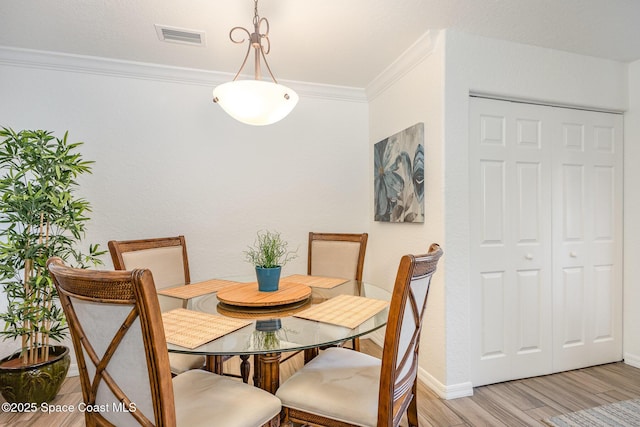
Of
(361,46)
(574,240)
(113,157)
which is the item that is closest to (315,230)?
(361,46)

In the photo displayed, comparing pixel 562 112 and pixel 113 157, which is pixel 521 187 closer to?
pixel 562 112

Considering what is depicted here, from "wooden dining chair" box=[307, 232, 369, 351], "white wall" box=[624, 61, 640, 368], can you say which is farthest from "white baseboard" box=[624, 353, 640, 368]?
"wooden dining chair" box=[307, 232, 369, 351]

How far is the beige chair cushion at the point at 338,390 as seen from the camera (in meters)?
1.21

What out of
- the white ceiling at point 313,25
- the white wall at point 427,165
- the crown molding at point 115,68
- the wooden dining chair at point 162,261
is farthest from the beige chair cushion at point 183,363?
the crown molding at point 115,68

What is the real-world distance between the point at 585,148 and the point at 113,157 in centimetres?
373

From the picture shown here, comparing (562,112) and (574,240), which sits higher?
(562,112)

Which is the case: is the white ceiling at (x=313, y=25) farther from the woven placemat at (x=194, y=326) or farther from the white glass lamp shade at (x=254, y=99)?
the woven placemat at (x=194, y=326)

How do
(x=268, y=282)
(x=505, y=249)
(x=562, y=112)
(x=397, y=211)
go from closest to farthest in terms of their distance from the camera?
(x=268, y=282) < (x=505, y=249) < (x=562, y=112) < (x=397, y=211)

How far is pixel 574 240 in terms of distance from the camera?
2480 mm

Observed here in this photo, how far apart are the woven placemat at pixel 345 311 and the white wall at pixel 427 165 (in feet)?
2.61

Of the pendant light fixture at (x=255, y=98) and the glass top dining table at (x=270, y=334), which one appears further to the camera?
the pendant light fixture at (x=255, y=98)

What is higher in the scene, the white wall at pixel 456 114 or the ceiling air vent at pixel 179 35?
the ceiling air vent at pixel 179 35

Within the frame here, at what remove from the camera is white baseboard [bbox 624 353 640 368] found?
8.32ft

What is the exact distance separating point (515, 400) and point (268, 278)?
1805mm
